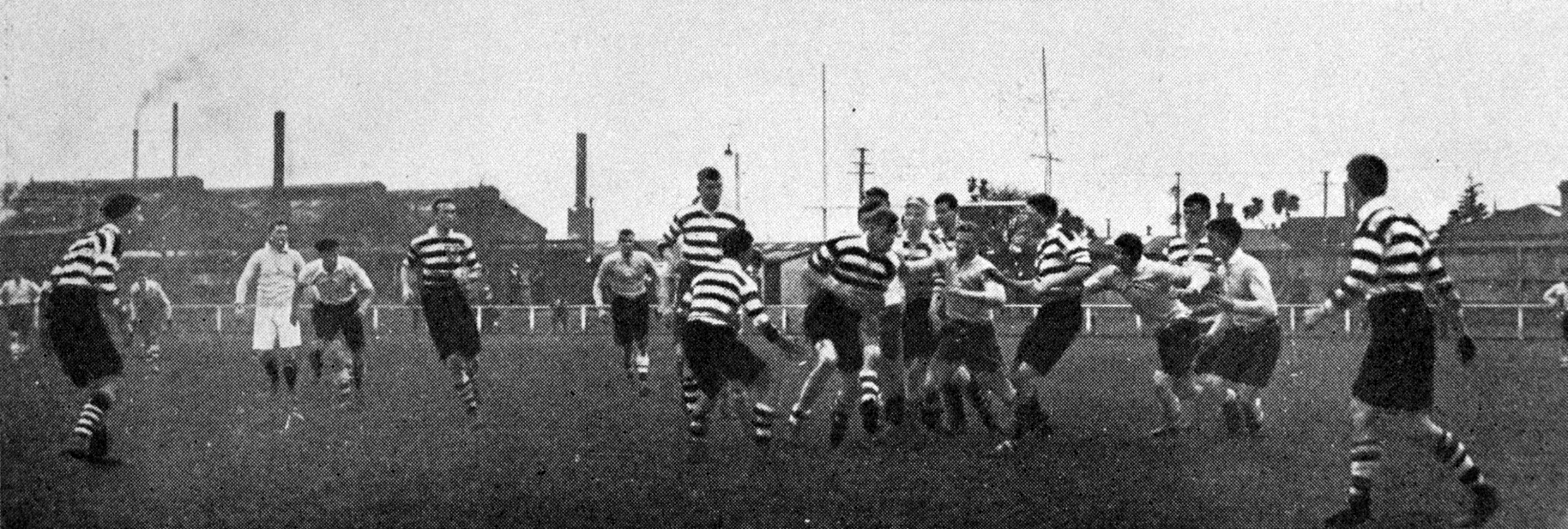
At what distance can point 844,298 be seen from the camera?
818 cm

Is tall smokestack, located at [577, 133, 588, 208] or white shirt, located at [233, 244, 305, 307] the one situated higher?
tall smokestack, located at [577, 133, 588, 208]

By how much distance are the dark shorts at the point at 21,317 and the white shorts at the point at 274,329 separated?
5.51 metres

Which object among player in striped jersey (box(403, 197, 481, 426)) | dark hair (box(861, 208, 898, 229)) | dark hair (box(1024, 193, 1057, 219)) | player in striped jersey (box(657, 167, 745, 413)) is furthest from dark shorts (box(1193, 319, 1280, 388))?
player in striped jersey (box(403, 197, 481, 426))

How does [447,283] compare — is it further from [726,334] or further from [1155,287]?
[1155,287]

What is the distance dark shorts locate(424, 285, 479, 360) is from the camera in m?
10.9

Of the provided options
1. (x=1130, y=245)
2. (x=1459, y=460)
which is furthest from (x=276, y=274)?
(x=1459, y=460)

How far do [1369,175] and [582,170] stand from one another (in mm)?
41935

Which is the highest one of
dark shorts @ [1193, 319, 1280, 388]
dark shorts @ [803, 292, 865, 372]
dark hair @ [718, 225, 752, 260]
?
dark hair @ [718, 225, 752, 260]

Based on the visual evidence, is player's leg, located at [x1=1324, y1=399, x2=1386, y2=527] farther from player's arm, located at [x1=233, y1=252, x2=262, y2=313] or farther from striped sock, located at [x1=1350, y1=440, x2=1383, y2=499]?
player's arm, located at [x1=233, y1=252, x2=262, y2=313]

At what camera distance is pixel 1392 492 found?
21.6ft

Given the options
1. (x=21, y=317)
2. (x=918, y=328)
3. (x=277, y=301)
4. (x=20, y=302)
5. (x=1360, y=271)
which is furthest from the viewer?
(x=20, y=302)

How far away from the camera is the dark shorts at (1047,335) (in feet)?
27.8

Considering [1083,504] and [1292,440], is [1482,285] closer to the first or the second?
[1292,440]

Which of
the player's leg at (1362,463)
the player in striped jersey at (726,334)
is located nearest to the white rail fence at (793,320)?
the player in striped jersey at (726,334)
